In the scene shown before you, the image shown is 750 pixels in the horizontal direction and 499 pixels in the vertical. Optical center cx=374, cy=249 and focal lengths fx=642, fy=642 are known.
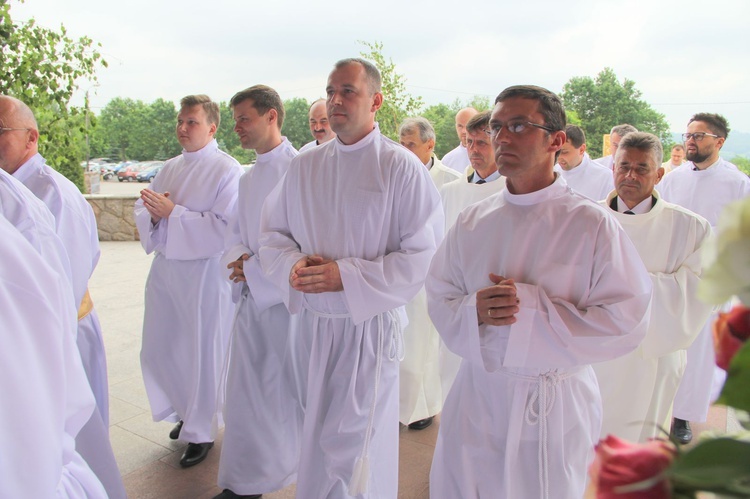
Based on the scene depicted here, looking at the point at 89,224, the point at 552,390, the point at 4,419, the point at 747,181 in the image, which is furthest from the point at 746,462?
the point at 747,181

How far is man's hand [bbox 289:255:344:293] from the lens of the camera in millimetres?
2729

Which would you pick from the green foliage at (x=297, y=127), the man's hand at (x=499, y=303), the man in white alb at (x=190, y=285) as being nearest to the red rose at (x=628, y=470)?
the man's hand at (x=499, y=303)

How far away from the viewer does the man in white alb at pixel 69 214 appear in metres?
3.12

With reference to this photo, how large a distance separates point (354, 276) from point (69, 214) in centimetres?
149

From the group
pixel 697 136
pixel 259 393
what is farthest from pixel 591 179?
pixel 259 393

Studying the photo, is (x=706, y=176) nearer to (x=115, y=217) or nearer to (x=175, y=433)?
(x=175, y=433)

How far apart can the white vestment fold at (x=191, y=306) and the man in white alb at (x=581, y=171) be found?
2.93 metres

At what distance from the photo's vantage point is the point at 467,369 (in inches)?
94.6

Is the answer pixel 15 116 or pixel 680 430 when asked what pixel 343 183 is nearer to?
pixel 15 116

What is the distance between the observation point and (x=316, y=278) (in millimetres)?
2727

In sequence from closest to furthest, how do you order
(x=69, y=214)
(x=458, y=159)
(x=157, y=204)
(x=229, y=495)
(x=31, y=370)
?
(x=31, y=370), (x=69, y=214), (x=229, y=495), (x=157, y=204), (x=458, y=159)

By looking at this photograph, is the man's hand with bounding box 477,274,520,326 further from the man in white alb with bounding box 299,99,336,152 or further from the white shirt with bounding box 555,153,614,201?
the white shirt with bounding box 555,153,614,201

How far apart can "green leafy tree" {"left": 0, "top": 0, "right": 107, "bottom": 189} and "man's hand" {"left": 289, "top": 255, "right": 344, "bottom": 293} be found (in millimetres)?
3356

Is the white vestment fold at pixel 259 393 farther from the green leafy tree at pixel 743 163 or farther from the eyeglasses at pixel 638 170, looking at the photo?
the green leafy tree at pixel 743 163
